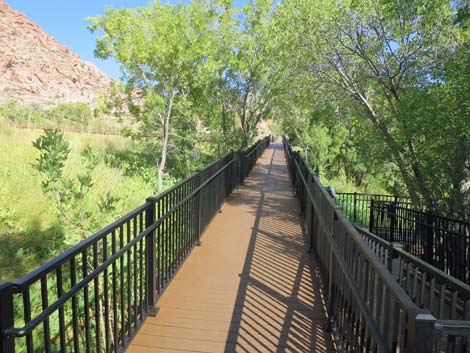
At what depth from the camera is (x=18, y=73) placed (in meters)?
86.0

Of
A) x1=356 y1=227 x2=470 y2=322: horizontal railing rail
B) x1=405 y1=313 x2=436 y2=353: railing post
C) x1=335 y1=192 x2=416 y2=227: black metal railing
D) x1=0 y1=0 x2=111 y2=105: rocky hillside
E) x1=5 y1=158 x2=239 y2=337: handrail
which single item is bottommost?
x1=335 y1=192 x2=416 y2=227: black metal railing

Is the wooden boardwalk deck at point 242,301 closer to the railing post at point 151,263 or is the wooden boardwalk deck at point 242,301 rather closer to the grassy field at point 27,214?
the railing post at point 151,263

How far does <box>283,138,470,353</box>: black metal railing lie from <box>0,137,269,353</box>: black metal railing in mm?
1770

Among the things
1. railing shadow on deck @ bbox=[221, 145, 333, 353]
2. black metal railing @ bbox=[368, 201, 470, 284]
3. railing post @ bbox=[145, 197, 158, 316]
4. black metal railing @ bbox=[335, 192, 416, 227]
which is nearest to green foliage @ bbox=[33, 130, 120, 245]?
railing post @ bbox=[145, 197, 158, 316]

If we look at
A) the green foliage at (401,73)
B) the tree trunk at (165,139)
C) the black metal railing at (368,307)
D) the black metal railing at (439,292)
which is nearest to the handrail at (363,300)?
the black metal railing at (368,307)

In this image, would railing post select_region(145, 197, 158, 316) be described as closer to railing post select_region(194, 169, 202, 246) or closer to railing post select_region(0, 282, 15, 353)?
railing post select_region(0, 282, 15, 353)

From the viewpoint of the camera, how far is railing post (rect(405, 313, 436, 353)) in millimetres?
1527

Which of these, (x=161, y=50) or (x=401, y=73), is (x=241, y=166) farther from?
(x=401, y=73)

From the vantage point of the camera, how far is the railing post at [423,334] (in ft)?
5.01

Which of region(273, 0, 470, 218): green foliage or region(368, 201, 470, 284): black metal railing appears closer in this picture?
region(368, 201, 470, 284): black metal railing

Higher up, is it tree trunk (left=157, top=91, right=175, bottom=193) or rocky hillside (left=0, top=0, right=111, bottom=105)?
rocky hillside (left=0, top=0, right=111, bottom=105)

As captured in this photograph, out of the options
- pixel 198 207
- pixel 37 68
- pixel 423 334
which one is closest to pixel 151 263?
pixel 198 207

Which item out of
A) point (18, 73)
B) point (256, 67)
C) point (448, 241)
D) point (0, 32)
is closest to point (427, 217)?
point (448, 241)

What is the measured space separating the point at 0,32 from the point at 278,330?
113306 mm
